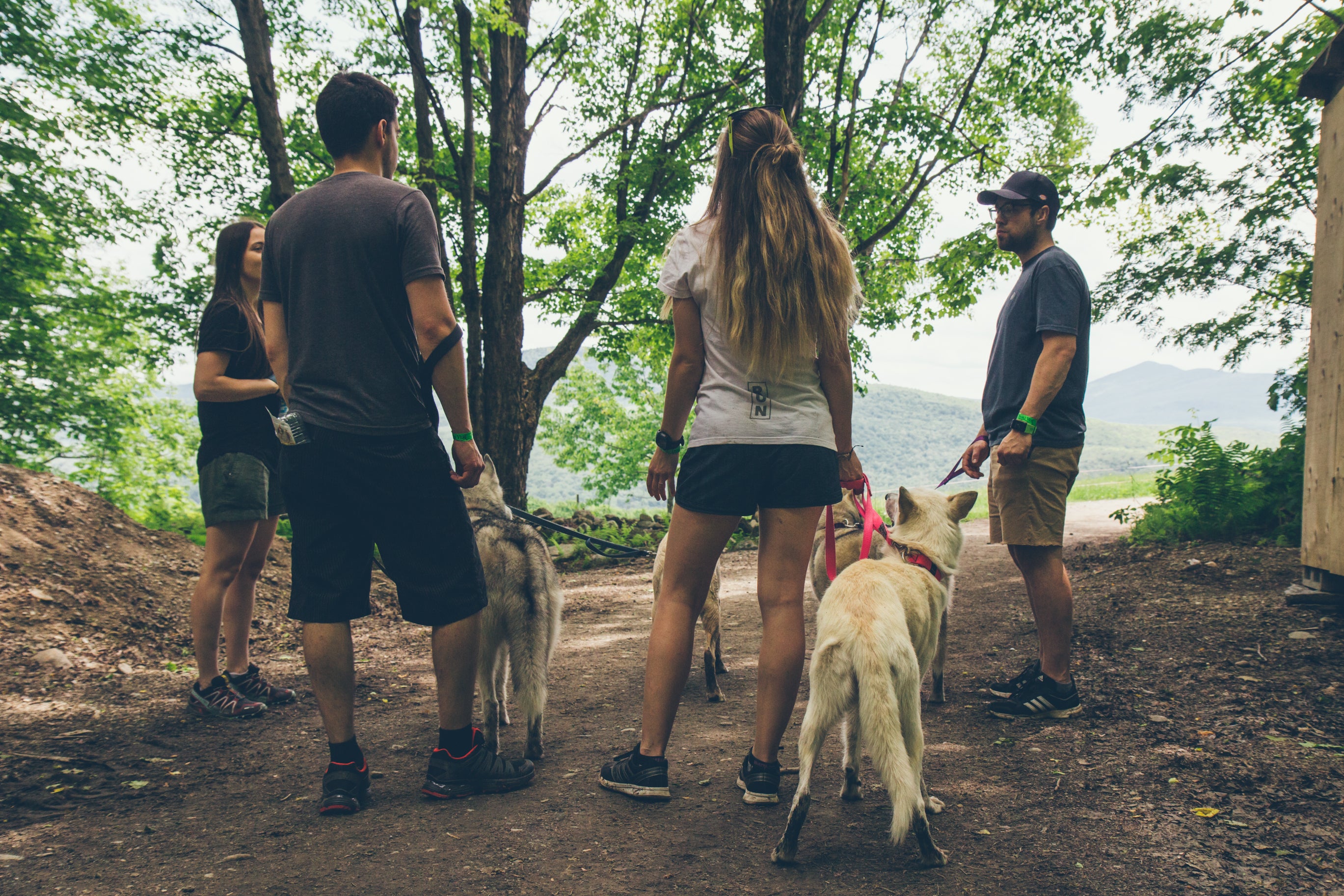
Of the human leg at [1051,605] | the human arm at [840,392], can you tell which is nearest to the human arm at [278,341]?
the human arm at [840,392]

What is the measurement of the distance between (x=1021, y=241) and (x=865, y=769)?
2.81 meters

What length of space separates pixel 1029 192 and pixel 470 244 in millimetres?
8201

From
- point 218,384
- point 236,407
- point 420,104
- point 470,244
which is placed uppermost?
point 420,104

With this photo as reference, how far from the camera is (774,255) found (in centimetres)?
262

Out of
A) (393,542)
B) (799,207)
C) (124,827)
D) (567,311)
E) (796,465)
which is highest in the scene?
(567,311)

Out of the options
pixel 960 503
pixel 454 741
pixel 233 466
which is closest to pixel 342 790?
pixel 454 741

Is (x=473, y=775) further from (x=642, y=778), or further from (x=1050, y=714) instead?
(x=1050, y=714)

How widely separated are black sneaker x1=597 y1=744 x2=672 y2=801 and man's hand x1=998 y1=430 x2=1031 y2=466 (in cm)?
219

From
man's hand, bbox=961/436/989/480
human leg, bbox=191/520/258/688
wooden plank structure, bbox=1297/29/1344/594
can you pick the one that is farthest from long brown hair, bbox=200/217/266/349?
wooden plank structure, bbox=1297/29/1344/594

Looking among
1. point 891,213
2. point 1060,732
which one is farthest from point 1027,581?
point 891,213

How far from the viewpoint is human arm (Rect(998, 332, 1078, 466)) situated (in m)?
3.50

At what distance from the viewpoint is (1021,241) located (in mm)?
3859

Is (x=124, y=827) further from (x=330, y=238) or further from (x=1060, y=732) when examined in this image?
(x=1060, y=732)

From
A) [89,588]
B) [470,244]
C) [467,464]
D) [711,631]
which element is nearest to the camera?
[467,464]
